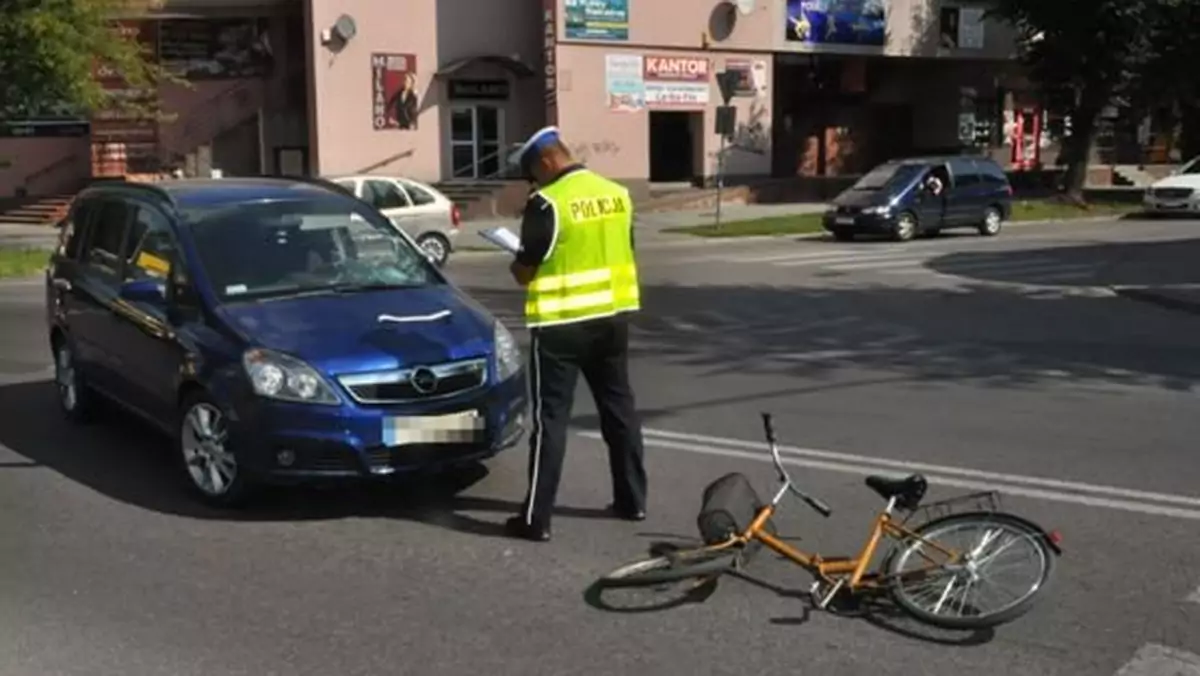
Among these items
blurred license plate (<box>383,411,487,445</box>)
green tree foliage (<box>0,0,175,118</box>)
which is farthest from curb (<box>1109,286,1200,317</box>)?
green tree foliage (<box>0,0,175,118</box>)

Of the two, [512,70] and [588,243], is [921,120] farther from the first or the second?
[588,243]

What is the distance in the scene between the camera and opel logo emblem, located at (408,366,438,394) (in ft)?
20.2

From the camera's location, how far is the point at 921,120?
46.6 metres

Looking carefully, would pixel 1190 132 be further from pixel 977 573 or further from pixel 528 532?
pixel 977 573

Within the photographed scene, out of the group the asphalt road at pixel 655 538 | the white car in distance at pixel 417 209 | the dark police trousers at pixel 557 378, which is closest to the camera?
the asphalt road at pixel 655 538

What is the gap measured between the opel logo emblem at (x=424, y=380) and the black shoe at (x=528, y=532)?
74cm

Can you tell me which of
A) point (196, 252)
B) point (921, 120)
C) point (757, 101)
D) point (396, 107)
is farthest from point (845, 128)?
point (196, 252)

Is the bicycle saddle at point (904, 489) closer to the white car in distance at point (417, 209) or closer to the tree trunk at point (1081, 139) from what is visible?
the white car in distance at point (417, 209)

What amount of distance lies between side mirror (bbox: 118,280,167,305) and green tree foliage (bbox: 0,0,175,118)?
1582 cm

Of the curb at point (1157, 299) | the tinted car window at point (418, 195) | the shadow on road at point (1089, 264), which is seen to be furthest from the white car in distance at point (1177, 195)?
the tinted car window at point (418, 195)

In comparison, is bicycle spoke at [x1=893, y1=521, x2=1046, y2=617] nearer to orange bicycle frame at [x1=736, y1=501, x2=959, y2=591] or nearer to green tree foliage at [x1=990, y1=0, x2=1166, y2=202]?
orange bicycle frame at [x1=736, y1=501, x2=959, y2=591]

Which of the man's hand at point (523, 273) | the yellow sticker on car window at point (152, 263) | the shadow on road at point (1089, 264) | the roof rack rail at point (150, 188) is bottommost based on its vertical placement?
the shadow on road at point (1089, 264)

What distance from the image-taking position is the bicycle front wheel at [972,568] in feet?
16.0

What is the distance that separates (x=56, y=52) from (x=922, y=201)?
53.6ft
